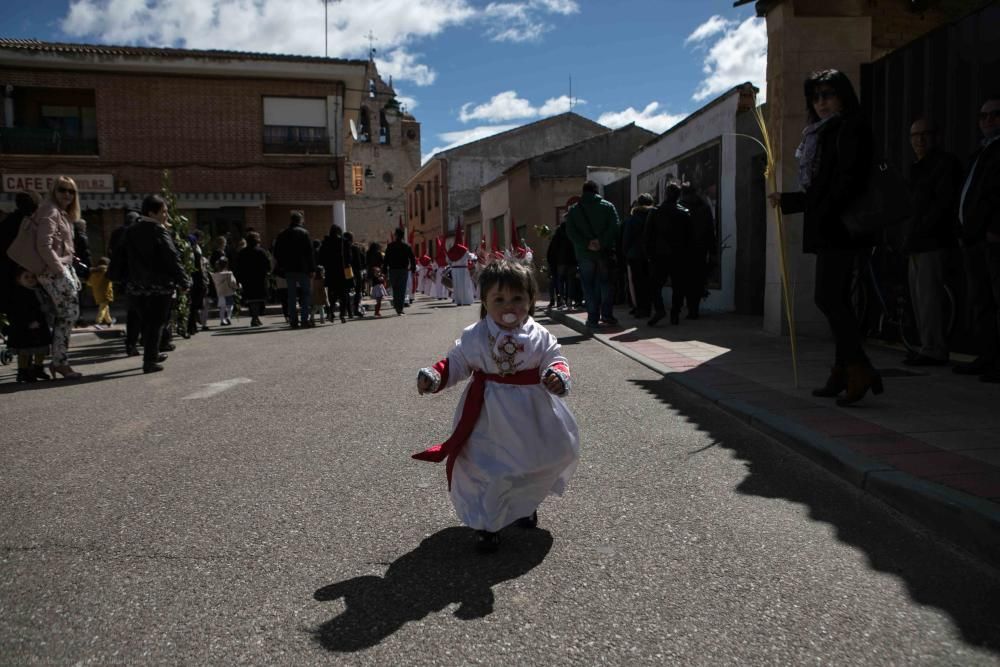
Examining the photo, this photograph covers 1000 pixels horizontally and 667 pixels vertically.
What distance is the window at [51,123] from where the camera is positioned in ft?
83.4

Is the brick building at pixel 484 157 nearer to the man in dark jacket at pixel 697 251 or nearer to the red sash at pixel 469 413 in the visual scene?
the man in dark jacket at pixel 697 251

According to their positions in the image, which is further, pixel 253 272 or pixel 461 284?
pixel 461 284

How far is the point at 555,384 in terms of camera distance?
3.16m

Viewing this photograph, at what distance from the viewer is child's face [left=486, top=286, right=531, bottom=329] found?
3.30 m

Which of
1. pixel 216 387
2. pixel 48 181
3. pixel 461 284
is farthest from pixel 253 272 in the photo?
pixel 48 181

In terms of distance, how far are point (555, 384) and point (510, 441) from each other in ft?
0.92

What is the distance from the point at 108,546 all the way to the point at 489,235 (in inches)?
1464

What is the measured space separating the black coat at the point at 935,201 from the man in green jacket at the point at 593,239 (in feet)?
→ 16.6

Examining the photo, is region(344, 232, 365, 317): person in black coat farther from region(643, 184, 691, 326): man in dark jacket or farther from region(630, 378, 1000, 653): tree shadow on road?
region(630, 378, 1000, 653): tree shadow on road

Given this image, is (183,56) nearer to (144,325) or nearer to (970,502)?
(144,325)

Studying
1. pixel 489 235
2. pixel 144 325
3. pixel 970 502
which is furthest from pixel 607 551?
pixel 489 235

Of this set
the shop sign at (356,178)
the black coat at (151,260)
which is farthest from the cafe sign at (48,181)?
the black coat at (151,260)

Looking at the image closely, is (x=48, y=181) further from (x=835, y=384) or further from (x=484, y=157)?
(x=484, y=157)

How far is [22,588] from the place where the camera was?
2.88 metres
